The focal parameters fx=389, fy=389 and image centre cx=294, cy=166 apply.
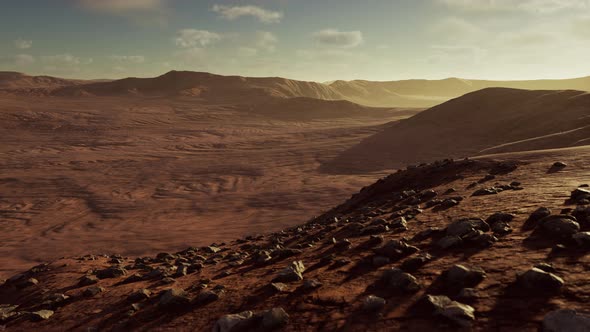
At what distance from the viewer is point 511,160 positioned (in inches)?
348

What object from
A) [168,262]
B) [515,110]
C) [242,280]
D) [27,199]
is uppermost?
[515,110]

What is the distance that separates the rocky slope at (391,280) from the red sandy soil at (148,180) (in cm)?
606

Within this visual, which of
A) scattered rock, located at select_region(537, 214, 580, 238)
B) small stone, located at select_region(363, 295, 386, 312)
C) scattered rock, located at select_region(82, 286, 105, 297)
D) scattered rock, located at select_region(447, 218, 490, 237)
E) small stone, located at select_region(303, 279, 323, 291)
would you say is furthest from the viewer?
scattered rock, located at select_region(82, 286, 105, 297)

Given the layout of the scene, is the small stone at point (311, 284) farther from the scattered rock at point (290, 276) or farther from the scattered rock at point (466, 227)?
the scattered rock at point (466, 227)

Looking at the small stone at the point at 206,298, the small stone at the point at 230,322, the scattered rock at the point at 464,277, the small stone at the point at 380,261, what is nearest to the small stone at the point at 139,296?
the small stone at the point at 206,298

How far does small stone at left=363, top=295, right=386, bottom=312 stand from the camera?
10.3 ft

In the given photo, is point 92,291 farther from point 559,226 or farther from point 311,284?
point 559,226

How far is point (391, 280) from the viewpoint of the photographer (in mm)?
3480

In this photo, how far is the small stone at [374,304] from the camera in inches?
123

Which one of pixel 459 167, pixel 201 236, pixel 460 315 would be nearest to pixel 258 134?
pixel 201 236

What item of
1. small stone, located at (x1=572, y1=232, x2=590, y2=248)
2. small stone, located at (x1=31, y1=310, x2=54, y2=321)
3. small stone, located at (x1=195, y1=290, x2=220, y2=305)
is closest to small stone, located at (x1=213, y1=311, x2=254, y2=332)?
small stone, located at (x1=195, y1=290, x2=220, y2=305)

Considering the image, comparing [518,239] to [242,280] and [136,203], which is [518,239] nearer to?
[242,280]

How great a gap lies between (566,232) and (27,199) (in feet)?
71.4

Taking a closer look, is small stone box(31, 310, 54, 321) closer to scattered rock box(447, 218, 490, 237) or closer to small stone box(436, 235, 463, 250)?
small stone box(436, 235, 463, 250)
